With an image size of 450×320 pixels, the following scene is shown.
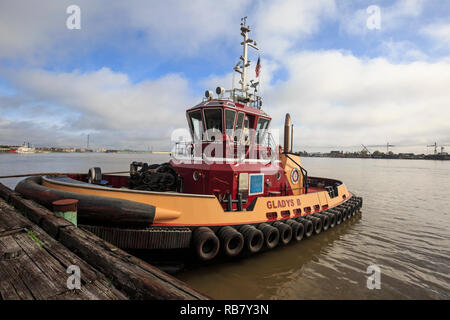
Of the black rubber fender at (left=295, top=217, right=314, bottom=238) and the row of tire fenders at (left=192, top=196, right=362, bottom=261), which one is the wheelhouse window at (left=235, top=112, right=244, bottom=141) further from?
the black rubber fender at (left=295, top=217, right=314, bottom=238)

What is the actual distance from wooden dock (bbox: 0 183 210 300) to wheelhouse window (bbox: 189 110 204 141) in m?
4.62

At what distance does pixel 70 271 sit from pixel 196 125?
551cm

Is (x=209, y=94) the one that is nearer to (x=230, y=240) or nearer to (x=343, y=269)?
(x=230, y=240)

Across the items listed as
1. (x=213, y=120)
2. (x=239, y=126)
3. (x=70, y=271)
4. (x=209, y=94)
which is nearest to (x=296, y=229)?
(x=239, y=126)

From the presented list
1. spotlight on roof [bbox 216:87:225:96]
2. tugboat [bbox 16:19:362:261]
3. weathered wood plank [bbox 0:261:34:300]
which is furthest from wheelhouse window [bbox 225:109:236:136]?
weathered wood plank [bbox 0:261:34:300]

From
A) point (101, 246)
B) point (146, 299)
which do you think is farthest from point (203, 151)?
point (146, 299)

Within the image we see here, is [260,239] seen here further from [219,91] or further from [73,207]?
[219,91]

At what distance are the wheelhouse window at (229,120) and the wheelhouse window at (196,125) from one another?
90 centimetres

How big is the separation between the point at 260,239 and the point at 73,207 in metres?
3.79

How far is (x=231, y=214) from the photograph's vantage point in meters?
5.04

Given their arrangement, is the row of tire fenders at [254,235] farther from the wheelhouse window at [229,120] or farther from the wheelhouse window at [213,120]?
the wheelhouse window at [213,120]
